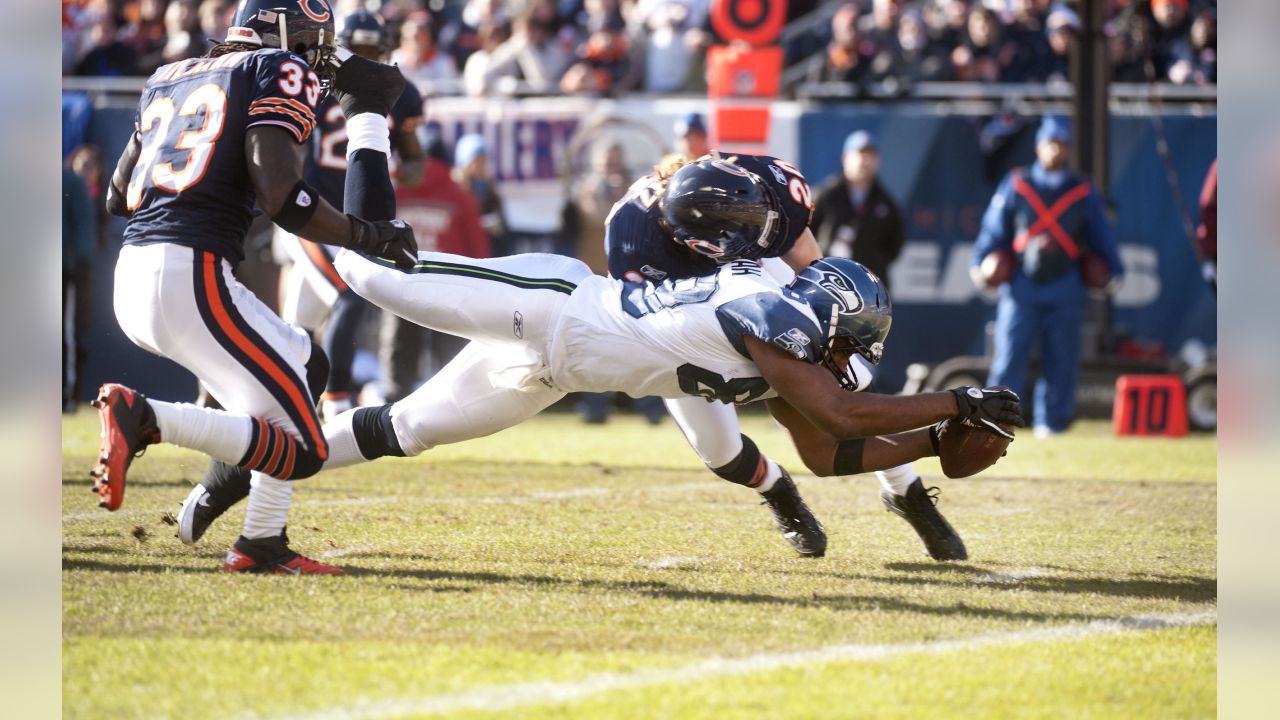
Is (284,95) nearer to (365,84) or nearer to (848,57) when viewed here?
(365,84)

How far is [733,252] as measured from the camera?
183 inches

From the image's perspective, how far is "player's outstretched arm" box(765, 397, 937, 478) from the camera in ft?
14.9

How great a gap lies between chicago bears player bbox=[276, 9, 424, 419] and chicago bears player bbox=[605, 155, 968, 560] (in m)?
1.93

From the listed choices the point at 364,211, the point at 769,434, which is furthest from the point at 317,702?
the point at 769,434

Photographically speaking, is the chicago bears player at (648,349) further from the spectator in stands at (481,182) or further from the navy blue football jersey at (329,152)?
the spectator in stands at (481,182)

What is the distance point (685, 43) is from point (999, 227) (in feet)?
11.8

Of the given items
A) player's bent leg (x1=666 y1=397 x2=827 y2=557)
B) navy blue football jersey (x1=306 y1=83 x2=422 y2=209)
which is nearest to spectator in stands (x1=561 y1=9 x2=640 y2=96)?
navy blue football jersey (x1=306 y1=83 x2=422 y2=209)

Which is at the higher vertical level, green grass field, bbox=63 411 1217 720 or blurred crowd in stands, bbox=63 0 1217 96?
blurred crowd in stands, bbox=63 0 1217 96

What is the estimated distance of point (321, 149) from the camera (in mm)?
7355

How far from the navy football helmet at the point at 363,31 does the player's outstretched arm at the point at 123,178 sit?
205cm

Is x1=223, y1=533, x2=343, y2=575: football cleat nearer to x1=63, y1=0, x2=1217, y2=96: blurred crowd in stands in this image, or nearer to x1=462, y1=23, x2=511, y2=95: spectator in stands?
x1=63, y1=0, x2=1217, y2=96: blurred crowd in stands

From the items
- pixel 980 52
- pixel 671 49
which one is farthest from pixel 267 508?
pixel 980 52

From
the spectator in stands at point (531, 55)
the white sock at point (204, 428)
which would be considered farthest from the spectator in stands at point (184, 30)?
the white sock at point (204, 428)

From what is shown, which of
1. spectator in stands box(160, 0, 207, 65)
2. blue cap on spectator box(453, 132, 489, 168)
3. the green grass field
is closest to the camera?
the green grass field
